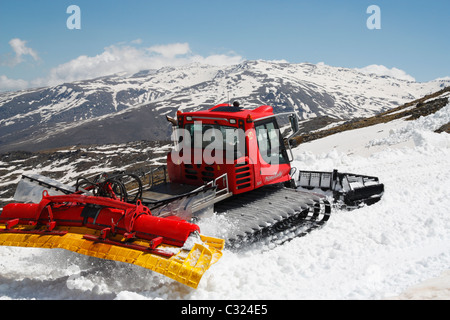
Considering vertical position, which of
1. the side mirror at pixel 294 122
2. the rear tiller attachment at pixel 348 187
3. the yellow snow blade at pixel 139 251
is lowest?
the rear tiller attachment at pixel 348 187

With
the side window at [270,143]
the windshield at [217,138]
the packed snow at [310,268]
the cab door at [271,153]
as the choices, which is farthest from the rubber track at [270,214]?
the windshield at [217,138]

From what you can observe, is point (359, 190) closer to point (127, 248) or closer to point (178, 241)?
point (178, 241)

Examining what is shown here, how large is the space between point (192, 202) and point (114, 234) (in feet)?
5.91

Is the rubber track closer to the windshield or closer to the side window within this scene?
the side window

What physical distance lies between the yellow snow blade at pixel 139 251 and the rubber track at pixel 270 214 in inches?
50.8

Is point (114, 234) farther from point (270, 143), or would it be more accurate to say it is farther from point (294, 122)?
point (294, 122)

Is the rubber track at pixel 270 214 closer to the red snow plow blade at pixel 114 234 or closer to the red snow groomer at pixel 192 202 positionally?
the red snow groomer at pixel 192 202

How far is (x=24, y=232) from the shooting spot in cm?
685

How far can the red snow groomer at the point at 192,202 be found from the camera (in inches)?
244

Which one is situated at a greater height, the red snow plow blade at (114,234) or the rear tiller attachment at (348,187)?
the red snow plow blade at (114,234)

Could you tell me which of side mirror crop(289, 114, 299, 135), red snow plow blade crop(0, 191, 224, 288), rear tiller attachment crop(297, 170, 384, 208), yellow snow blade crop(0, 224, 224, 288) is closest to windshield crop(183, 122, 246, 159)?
side mirror crop(289, 114, 299, 135)

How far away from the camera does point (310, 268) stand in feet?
22.0

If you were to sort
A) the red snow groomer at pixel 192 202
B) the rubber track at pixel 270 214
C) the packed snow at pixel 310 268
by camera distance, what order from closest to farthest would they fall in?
the packed snow at pixel 310 268
the red snow groomer at pixel 192 202
the rubber track at pixel 270 214
